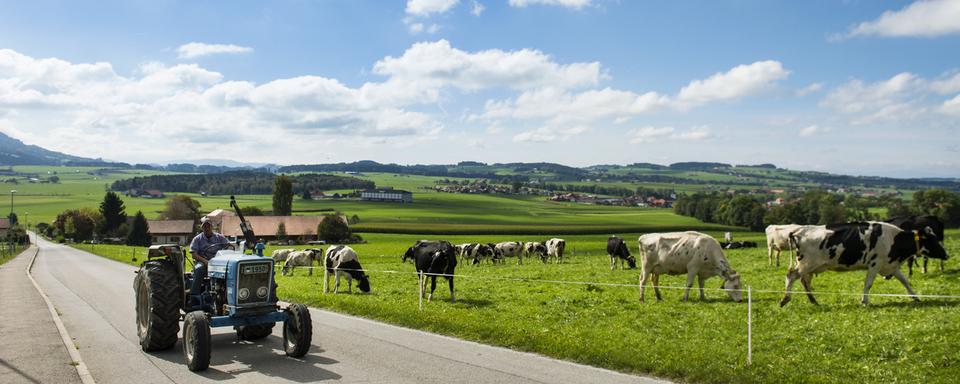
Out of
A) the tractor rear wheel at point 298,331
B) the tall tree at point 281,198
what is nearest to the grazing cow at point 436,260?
the tractor rear wheel at point 298,331

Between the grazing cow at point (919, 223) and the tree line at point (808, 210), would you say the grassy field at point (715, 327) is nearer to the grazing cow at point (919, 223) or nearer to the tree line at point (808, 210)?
the grazing cow at point (919, 223)

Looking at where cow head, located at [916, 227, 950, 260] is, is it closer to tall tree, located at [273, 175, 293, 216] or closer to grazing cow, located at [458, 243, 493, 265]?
grazing cow, located at [458, 243, 493, 265]

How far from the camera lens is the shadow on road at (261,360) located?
10.5 metres

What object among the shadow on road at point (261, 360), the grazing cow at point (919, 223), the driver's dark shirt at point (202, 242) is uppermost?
the grazing cow at point (919, 223)

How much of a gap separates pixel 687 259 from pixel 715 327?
17.4 ft

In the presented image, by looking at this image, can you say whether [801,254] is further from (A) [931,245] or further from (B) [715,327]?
(A) [931,245]

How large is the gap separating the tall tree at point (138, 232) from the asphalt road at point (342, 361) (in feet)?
305

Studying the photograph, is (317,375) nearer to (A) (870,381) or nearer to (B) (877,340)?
(A) (870,381)

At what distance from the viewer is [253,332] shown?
13.7 meters

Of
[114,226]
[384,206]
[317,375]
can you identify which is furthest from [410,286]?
[384,206]

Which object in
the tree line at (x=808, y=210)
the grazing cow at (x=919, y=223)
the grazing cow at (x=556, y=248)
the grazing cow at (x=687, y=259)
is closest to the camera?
the grazing cow at (x=687, y=259)

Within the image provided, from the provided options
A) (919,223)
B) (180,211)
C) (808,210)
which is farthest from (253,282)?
(180,211)

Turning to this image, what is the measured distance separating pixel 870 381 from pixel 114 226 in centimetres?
12323

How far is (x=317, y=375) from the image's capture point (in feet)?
34.0
